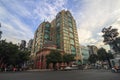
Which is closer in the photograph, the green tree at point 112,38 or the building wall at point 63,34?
the green tree at point 112,38

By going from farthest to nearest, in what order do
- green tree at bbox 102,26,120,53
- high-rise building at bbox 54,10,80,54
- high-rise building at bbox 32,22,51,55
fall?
1. high-rise building at bbox 32,22,51,55
2. high-rise building at bbox 54,10,80,54
3. green tree at bbox 102,26,120,53

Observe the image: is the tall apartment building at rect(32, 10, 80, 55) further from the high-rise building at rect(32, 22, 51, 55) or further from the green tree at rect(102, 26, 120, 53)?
the green tree at rect(102, 26, 120, 53)

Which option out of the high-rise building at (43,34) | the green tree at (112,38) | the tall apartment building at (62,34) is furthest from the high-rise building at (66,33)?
the green tree at (112,38)

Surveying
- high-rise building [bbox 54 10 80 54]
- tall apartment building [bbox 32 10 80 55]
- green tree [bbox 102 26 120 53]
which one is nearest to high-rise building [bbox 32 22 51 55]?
tall apartment building [bbox 32 10 80 55]

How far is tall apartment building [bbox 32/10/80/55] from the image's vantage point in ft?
286

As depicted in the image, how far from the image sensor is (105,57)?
193 ft

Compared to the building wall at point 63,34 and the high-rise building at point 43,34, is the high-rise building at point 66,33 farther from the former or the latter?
the high-rise building at point 43,34

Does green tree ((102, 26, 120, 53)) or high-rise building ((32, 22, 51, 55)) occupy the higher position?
high-rise building ((32, 22, 51, 55))

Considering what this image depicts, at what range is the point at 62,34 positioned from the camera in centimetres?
8700

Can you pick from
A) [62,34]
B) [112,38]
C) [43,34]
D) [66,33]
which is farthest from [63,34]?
[112,38]

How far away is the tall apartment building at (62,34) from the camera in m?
87.1

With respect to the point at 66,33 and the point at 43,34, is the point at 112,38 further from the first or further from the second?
the point at 43,34

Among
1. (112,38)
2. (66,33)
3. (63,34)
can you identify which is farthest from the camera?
(66,33)

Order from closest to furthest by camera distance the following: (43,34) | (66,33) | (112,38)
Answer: (112,38) → (66,33) → (43,34)
